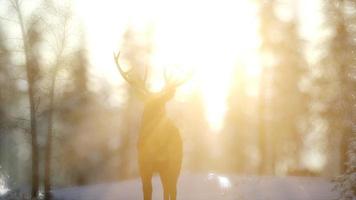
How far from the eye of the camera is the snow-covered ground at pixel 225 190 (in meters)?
19.7

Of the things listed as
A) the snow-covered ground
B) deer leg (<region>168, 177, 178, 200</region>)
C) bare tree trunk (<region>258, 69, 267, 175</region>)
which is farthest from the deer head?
bare tree trunk (<region>258, 69, 267, 175</region>)

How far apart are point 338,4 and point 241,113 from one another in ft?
49.1

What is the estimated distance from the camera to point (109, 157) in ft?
138

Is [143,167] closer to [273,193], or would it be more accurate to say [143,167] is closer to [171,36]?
[273,193]

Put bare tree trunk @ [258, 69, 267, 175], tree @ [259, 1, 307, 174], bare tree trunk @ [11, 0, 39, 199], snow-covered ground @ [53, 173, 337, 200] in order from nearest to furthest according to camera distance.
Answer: snow-covered ground @ [53, 173, 337, 200] < bare tree trunk @ [11, 0, 39, 199] < bare tree trunk @ [258, 69, 267, 175] < tree @ [259, 1, 307, 174]

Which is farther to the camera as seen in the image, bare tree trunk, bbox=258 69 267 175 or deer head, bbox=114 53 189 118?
bare tree trunk, bbox=258 69 267 175

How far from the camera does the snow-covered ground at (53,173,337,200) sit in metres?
19.7

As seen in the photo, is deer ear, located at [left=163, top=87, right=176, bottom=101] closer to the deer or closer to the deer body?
the deer

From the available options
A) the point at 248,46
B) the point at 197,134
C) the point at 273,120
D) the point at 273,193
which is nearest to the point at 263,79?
the point at 248,46

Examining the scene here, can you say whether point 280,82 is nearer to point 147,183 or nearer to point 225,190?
point 225,190

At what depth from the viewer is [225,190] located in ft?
68.7

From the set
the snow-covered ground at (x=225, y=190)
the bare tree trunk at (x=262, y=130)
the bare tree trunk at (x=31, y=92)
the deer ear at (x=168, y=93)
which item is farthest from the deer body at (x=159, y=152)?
the bare tree trunk at (x=262, y=130)

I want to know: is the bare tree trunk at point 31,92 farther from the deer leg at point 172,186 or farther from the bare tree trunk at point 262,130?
the bare tree trunk at point 262,130

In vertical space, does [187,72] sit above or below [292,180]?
above
